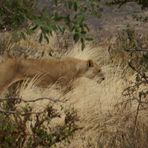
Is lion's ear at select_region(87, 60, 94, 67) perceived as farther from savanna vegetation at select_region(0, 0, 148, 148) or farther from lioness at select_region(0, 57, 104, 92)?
savanna vegetation at select_region(0, 0, 148, 148)

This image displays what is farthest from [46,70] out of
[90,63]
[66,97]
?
[66,97]

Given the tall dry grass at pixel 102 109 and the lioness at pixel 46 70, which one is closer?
the tall dry grass at pixel 102 109

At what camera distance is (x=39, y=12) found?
4.40 m

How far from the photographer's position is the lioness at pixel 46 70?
35.5ft

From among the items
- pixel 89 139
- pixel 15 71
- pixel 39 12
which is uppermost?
pixel 39 12

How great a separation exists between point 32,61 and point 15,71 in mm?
462

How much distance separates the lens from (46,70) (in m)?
11.6

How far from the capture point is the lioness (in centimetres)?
1082

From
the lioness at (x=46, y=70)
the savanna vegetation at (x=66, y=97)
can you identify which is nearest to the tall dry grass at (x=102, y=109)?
the savanna vegetation at (x=66, y=97)

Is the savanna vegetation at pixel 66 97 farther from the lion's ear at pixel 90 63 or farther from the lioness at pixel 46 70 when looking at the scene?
the lion's ear at pixel 90 63

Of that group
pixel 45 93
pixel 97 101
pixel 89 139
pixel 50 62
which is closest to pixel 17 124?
pixel 89 139

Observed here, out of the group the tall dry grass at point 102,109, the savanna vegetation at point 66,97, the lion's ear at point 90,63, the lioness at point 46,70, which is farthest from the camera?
the lion's ear at point 90,63

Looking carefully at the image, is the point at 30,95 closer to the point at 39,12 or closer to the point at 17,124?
the point at 17,124

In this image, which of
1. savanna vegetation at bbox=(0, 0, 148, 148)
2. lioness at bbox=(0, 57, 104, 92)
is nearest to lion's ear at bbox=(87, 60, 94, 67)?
lioness at bbox=(0, 57, 104, 92)
